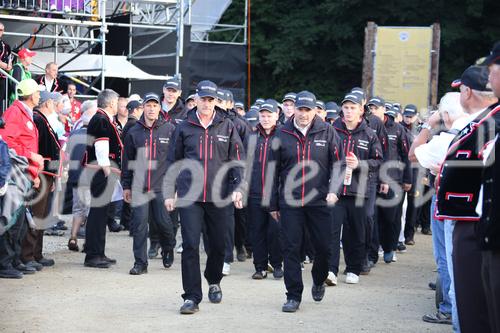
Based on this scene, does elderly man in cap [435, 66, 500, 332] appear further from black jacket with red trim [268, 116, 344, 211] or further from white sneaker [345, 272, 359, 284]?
white sneaker [345, 272, 359, 284]

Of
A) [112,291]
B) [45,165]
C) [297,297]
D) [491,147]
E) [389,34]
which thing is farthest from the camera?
[389,34]

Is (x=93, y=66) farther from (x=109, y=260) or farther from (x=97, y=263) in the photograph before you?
(x=97, y=263)

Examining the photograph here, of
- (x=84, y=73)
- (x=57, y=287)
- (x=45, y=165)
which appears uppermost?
(x=84, y=73)

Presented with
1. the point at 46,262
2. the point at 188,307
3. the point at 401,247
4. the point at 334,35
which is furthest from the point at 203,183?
the point at 334,35

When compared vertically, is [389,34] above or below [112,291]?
above

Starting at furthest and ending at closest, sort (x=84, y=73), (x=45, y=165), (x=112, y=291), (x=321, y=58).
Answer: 1. (x=321, y=58)
2. (x=84, y=73)
3. (x=45, y=165)
4. (x=112, y=291)

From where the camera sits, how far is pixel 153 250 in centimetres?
1378

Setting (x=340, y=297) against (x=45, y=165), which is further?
(x=45, y=165)

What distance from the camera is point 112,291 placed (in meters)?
10.8

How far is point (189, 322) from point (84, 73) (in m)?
12.3

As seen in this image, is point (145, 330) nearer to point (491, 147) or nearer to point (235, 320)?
point (235, 320)

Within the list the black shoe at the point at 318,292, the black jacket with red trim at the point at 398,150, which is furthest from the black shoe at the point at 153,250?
the black shoe at the point at 318,292

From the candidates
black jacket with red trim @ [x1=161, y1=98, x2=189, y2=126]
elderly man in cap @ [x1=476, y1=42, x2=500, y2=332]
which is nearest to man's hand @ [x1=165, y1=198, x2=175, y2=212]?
black jacket with red trim @ [x1=161, y1=98, x2=189, y2=126]

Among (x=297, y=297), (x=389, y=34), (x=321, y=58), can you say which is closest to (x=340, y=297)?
(x=297, y=297)
